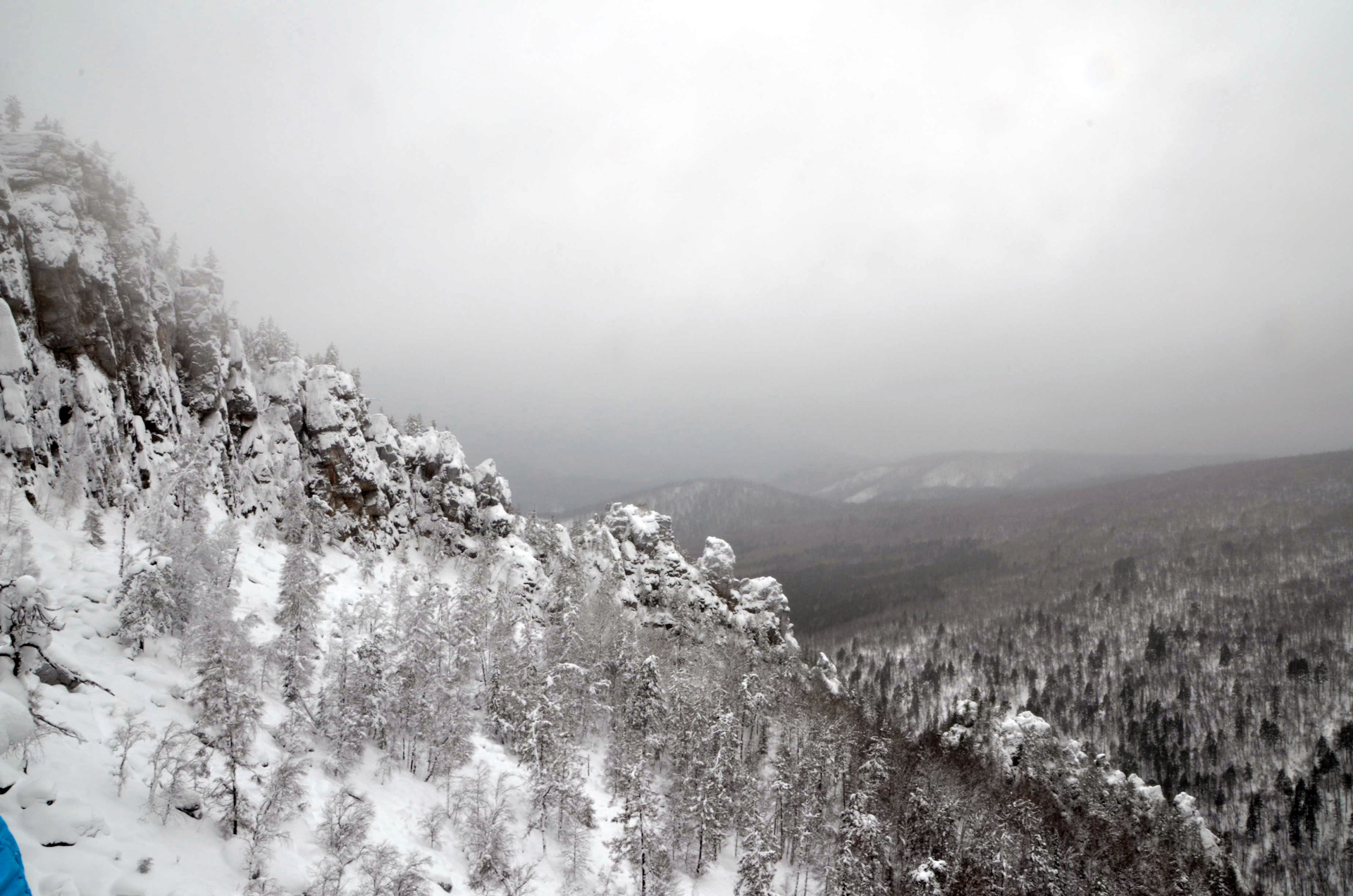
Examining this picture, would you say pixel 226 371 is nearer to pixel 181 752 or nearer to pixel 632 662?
pixel 181 752

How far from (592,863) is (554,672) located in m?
21.7

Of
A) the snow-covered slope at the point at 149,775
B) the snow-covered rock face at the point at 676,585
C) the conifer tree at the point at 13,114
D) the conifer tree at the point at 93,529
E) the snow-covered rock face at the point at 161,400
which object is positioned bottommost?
the snow-covered rock face at the point at 676,585

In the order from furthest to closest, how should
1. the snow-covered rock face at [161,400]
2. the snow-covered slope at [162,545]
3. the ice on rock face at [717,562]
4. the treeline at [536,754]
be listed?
the ice on rock face at [717,562] → the snow-covered rock face at [161,400] → the treeline at [536,754] → the snow-covered slope at [162,545]

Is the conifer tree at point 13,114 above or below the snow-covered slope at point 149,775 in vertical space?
above

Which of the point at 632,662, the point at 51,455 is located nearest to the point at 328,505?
the point at 51,455

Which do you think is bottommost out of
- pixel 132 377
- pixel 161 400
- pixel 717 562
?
pixel 717 562

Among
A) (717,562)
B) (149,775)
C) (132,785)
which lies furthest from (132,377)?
(717,562)

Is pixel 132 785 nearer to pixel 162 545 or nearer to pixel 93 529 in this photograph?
pixel 162 545

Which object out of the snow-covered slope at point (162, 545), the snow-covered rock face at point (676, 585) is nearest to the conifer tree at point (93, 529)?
the snow-covered slope at point (162, 545)

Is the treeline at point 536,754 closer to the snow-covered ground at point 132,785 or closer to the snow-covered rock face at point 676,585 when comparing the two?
the snow-covered ground at point 132,785

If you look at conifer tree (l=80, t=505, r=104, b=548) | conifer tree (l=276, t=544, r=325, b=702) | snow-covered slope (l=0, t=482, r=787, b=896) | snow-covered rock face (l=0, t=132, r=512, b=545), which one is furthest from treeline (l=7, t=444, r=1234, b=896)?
snow-covered rock face (l=0, t=132, r=512, b=545)

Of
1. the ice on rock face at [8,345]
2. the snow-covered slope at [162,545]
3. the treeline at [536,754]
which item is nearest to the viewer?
the snow-covered slope at [162,545]

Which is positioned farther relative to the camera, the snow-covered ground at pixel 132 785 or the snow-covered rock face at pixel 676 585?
the snow-covered rock face at pixel 676 585

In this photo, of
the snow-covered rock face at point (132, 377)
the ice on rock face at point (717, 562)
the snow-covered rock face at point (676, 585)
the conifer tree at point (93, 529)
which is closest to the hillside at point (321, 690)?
Result: the conifer tree at point (93, 529)
